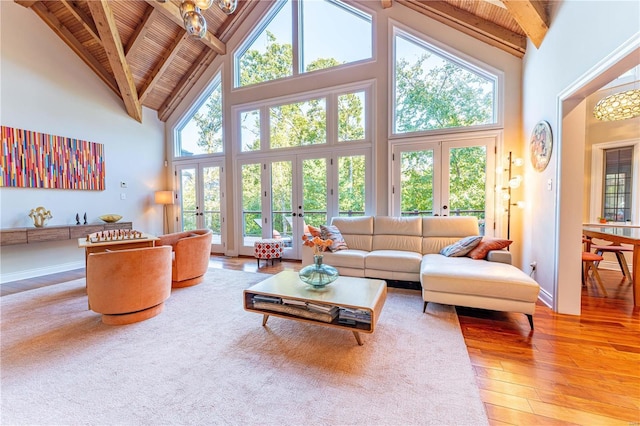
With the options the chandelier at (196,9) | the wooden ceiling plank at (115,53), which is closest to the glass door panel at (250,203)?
the wooden ceiling plank at (115,53)

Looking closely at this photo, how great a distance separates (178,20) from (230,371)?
5509mm

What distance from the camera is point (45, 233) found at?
4016mm

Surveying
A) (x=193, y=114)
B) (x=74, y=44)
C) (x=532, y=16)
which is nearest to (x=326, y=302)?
(x=532, y=16)

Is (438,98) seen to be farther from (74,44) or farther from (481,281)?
(74,44)

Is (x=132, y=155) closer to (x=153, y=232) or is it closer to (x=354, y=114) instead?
(x=153, y=232)

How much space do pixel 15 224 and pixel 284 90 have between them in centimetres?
493

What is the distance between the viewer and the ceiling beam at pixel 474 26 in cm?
368

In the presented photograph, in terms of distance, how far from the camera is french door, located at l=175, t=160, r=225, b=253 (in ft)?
19.7

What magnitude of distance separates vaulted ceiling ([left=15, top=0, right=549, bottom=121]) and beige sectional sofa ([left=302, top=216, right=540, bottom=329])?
263cm

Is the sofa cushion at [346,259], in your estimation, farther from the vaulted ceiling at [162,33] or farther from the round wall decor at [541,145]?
the vaulted ceiling at [162,33]

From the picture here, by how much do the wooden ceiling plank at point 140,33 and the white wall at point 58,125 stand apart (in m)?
0.92

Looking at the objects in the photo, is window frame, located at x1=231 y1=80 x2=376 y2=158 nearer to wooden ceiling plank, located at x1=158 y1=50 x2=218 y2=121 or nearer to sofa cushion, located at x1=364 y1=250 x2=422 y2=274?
wooden ceiling plank, located at x1=158 y1=50 x2=218 y2=121

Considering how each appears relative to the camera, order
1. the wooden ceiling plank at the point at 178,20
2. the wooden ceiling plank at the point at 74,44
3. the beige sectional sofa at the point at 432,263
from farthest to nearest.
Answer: the wooden ceiling plank at the point at 74,44 → the wooden ceiling plank at the point at 178,20 → the beige sectional sofa at the point at 432,263

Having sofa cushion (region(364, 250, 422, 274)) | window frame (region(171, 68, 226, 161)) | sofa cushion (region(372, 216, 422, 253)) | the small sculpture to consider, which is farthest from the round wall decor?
the small sculpture
